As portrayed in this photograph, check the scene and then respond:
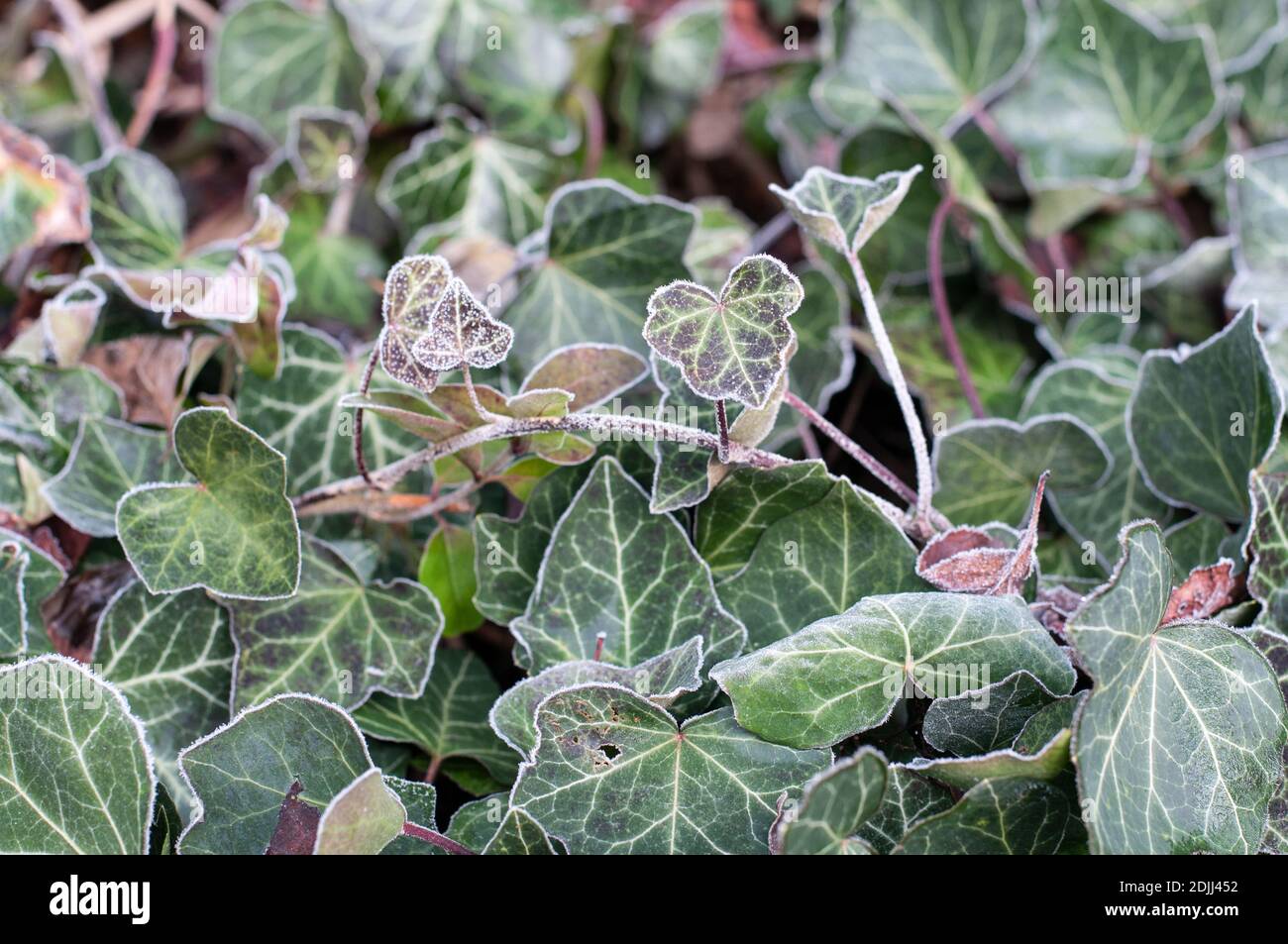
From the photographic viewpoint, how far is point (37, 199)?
3.60 ft

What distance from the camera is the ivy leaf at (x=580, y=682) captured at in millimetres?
737

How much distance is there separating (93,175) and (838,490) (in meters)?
0.79

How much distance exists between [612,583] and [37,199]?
2.35ft

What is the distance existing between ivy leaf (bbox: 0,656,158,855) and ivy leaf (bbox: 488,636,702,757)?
0.76 feet

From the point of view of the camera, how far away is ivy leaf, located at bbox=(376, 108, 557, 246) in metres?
1.21

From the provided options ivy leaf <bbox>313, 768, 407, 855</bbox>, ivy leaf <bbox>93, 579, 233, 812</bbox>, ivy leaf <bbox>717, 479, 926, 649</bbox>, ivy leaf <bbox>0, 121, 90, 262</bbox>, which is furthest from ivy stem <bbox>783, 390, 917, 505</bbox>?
ivy leaf <bbox>0, 121, 90, 262</bbox>

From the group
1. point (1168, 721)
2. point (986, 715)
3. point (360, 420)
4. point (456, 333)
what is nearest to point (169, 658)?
point (360, 420)

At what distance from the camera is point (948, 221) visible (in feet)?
3.78

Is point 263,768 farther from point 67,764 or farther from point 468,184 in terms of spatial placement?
point 468,184

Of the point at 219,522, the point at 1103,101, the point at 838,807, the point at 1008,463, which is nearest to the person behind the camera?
the point at 838,807

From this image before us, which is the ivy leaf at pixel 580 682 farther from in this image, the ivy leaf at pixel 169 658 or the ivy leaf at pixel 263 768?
the ivy leaf at pixel 169 658
